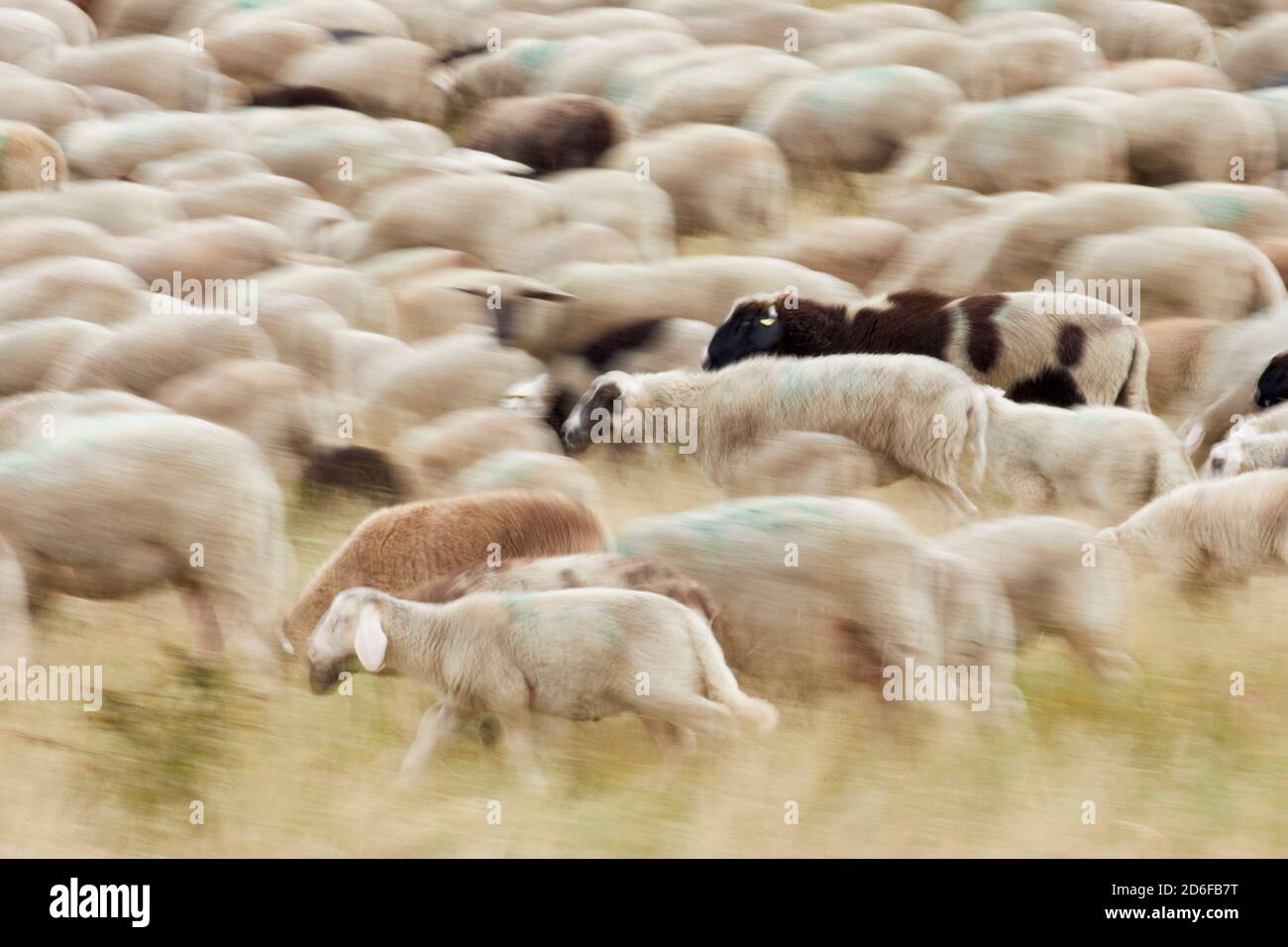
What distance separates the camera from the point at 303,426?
5.48 meters

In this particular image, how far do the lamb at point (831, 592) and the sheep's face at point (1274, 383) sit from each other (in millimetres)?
2032

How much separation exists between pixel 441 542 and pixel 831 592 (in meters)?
0.96

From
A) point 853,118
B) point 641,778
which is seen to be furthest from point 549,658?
point 853,118

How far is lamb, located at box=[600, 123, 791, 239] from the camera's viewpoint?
8625 millimetres

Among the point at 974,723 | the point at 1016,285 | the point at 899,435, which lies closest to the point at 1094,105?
the point at 1016,285

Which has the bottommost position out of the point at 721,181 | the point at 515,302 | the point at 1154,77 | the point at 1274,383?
the point at 721,181

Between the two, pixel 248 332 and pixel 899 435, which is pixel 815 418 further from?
pixel 248 332

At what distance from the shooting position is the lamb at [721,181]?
862 centimetres

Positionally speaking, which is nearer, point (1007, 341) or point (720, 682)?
point (720, 682)

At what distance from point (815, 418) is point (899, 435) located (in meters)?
0.25

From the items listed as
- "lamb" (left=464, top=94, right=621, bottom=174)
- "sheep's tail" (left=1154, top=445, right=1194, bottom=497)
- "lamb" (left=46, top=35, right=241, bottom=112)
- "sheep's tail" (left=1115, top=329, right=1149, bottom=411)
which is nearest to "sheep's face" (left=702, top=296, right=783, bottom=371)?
"sheep's tail" (left=1115, top=329, right=1149, bottom=411)

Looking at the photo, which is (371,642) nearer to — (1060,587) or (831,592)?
(831,592)

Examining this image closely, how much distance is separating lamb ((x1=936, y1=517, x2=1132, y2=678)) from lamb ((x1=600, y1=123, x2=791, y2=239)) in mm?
4220

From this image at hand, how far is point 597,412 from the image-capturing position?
5.86m
